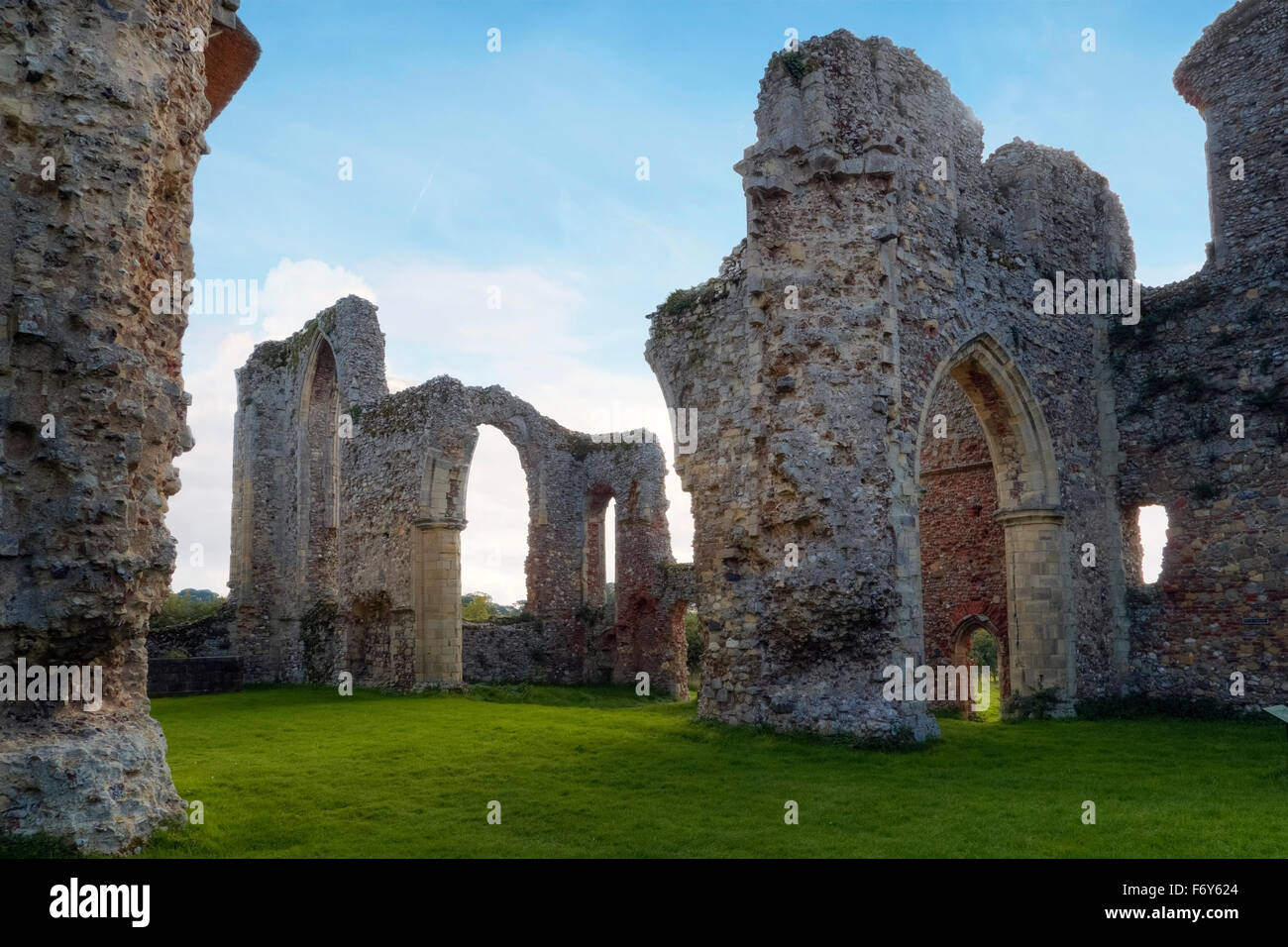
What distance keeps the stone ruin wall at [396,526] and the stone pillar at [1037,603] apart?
956 centimetres

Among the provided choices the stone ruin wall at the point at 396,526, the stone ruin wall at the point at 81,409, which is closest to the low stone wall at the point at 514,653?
the stone ruin wall at the point at 396,526

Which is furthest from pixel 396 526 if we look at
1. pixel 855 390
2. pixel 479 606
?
pixel 479 606

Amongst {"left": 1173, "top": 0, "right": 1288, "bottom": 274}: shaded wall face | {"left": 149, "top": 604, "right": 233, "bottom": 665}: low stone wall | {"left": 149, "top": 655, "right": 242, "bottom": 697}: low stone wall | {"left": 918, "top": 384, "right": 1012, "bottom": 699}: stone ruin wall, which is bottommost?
{"left": 149, "top": 655, "right": 242, "bottom": 697}: low stone wall

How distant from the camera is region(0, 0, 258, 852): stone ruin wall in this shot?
5699 mm

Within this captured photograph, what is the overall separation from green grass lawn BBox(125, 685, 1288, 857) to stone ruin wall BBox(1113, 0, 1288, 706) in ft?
4.69

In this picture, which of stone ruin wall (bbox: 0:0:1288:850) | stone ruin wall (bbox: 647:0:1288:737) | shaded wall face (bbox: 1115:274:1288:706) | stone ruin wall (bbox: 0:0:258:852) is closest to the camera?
stone ruin wall (bbox: 0:0:258:852)

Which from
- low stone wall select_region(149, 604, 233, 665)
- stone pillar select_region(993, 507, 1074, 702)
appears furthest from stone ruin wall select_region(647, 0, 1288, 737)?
low stone wall select_region(149, 604, 233, 665)

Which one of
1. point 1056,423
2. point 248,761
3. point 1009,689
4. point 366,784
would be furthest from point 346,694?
point 1056,423

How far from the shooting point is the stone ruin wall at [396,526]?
19547mm

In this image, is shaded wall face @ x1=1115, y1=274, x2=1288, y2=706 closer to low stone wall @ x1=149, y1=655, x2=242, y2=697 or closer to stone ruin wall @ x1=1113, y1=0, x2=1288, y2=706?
stone ruin wall @ x1=1113, y1=0, x2=1288, y2=706

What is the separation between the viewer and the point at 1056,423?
1501 cm

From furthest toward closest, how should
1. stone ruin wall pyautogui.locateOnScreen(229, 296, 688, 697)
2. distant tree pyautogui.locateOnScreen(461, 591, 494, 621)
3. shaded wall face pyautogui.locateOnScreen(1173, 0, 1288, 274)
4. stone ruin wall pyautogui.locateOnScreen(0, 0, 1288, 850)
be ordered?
distant tree pyautogui.locateOnScreen(461, 591, 494, 621) < stone ruin wall pyautogui.locateOnScreen(229, 296, 688, 697) < shaded wall face pyautogui.locateOnScreen(1173, 0, 1288, 274) < stone ruin wall pyautogui.locateOnScreen(0, 0, 1288, 850)
